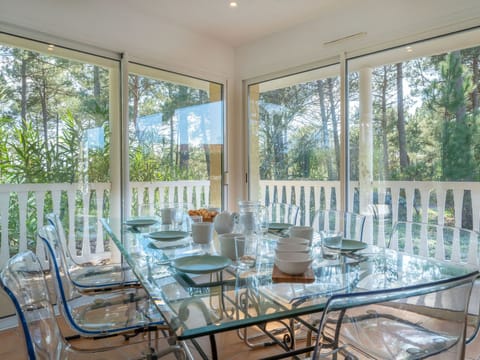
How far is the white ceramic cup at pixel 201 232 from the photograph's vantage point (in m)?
1.88

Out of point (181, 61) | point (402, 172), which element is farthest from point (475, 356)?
point (181, 61)

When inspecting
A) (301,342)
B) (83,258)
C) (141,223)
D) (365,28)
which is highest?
(365,28)

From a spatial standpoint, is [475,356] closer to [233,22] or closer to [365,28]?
[365,28]

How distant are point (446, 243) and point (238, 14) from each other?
2.65m

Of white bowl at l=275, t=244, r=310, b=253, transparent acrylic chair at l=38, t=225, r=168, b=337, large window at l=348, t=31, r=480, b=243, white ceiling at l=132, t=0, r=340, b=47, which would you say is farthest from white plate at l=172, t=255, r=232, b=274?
white ceiling at l=132, t=0, r=340, b=47

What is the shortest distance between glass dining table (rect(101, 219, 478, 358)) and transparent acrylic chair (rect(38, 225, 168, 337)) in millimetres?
292

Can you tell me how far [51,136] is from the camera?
115 inches

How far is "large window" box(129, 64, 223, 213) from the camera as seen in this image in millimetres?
3441

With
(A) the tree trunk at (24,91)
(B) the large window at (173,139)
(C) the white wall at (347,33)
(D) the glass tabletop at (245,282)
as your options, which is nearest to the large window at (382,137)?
(C) the white wall at (347,33)

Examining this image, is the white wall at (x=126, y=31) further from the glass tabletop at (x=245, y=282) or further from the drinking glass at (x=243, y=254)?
the drinking glass at (x=243, y=254)

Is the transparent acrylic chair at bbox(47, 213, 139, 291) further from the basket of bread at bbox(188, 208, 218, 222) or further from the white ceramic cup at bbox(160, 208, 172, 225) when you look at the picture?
the basket of bread at bbox(188, 208, 218, 222)

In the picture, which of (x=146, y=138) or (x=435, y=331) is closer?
(x=435, y=331)

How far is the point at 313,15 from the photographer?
131 inches

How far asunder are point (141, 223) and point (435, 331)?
1995 mm
